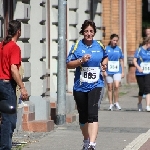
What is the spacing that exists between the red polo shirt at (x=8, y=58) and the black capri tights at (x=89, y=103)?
1504 millimetres

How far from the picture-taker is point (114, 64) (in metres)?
20.9

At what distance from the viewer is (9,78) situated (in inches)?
449

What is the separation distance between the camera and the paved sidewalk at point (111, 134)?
44.0ft

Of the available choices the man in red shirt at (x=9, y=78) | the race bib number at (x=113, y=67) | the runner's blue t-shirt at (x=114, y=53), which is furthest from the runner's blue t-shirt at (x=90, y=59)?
the runner's blue t-shirt at (x=114, y=53)

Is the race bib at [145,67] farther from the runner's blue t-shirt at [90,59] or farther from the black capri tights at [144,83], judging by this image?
the runner's blue t-shirt at [90,59]

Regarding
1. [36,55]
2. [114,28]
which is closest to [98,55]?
[36,55]

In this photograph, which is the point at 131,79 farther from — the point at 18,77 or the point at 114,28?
the point at 18,77

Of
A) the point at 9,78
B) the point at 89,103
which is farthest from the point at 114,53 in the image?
the point at 9,78

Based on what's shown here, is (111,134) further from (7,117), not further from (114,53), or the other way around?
(114,53)

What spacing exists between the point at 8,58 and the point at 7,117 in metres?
0.76

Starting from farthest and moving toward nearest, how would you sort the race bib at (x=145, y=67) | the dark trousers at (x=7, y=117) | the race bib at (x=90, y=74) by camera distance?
the race bib at (x=145, y=67) → the race bib at (x=90, y=74) → the dark trousers at (x=7, y=117)

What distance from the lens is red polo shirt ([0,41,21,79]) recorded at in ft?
37.0

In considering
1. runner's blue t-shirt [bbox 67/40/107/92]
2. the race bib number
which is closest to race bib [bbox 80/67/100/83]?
runner's blue t-shirt [bbox 67/40/107/92]

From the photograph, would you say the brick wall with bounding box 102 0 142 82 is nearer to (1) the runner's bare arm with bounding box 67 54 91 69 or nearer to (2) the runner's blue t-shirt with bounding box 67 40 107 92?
(2) the runner's blue t-shirt with bounding box 67 40 107 92
